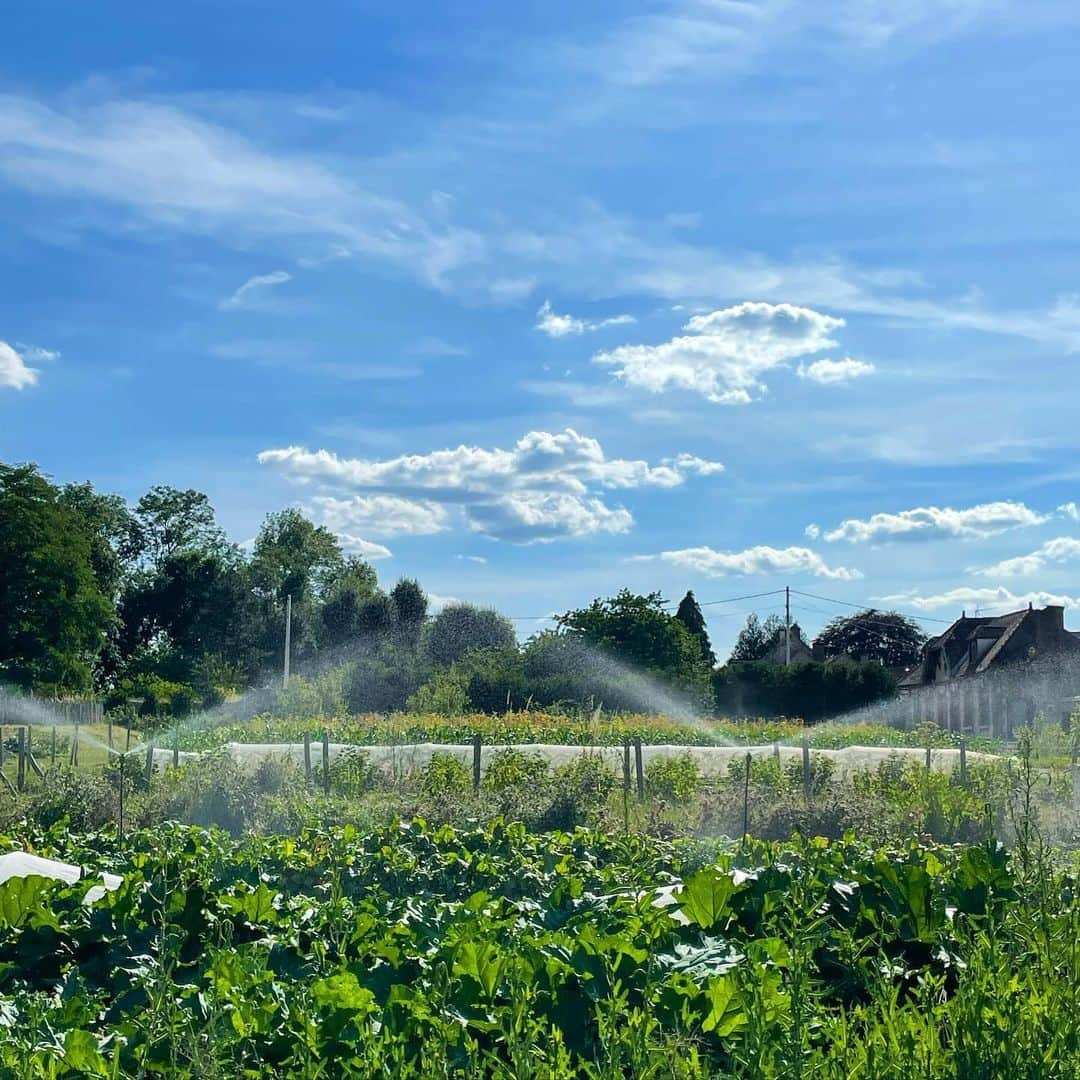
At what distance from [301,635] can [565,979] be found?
52879 mm

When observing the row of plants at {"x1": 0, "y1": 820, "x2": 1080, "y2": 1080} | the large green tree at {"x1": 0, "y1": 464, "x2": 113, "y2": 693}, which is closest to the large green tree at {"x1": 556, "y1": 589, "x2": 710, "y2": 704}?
the large green tree at {"x1": 0, "y1": 464, "x2": 113, "y2": 693}

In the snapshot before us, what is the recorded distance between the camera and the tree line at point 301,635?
39.3 metres

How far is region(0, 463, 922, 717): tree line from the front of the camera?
129 feet

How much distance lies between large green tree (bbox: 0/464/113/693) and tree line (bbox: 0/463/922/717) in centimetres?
5

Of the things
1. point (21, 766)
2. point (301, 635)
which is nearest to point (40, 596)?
point (301, 635)

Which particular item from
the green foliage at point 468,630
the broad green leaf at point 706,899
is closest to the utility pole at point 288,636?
the green foliage at point 468,630

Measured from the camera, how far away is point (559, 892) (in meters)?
4.43

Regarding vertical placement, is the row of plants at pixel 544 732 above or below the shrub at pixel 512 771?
below

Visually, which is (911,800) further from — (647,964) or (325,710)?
(325,710)

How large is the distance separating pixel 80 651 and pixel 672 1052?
46.6 m

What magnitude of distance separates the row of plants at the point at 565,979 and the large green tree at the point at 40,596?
3991 centimetres

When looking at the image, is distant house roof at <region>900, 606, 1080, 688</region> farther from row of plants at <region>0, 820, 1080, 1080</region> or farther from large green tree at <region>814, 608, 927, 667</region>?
row of plants at <region>0, 820, 1080, 1080</region>

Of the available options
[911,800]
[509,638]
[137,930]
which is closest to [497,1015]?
[137,930]

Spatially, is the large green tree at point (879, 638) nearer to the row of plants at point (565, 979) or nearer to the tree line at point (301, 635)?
the tree line at point (301, 635)
